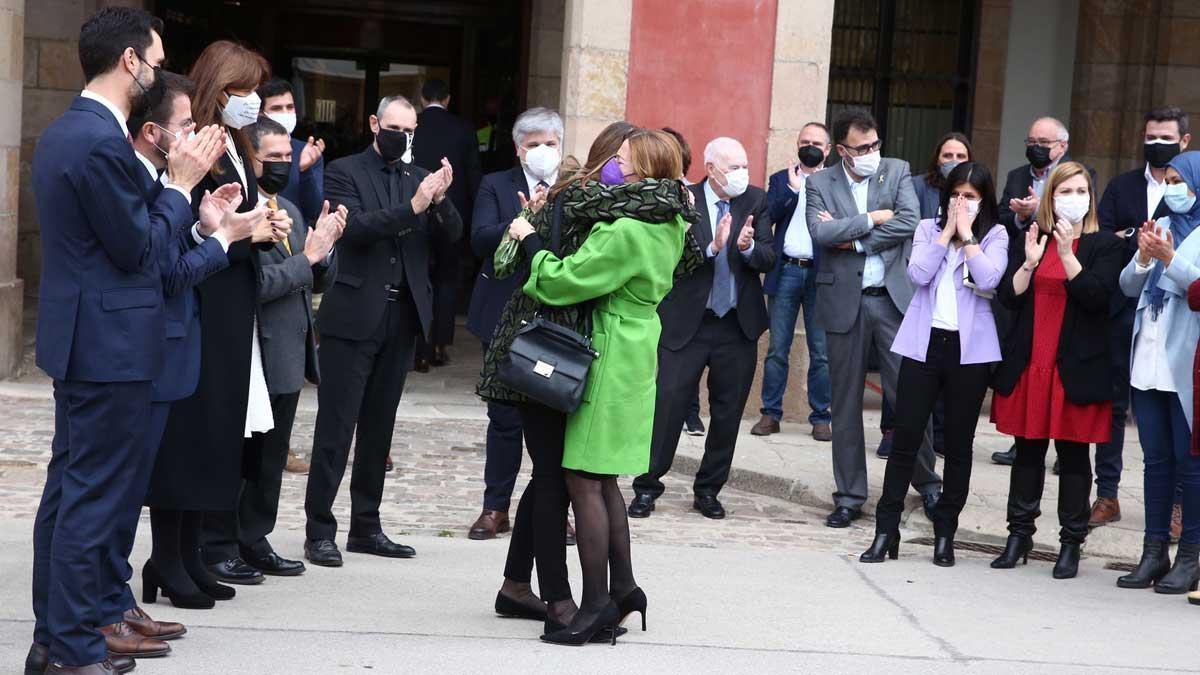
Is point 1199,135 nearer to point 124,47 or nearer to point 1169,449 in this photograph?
point 1169,449

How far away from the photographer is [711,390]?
28.2ft

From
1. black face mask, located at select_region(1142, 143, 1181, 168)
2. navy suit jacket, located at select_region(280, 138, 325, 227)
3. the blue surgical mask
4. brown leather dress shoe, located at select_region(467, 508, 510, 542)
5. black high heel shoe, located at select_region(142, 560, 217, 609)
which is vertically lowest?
brown leather dress shoe, located at select_region(467, 508, 510, 542)

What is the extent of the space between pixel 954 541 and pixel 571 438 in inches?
125

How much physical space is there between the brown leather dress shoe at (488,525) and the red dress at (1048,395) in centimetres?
235

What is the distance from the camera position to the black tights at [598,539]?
568 cm

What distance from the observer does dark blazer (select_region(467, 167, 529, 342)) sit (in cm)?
759

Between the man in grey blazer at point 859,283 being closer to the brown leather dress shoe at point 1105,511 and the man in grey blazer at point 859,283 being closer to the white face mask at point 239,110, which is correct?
the brown leather dress shoe at point 1105,511

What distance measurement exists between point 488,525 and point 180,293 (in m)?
2.69

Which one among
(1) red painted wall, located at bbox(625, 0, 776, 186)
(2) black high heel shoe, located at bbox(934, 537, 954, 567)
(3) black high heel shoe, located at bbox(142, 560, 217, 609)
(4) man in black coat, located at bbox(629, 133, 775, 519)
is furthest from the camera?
(1) red painted wall, located at bbox(625, 0, 776, 186)

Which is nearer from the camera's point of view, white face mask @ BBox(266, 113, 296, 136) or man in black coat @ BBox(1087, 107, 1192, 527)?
white face mask @ BBox(266, 113, 296, 136)

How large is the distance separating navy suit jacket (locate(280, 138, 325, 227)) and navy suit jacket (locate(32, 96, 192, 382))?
92.8 inches

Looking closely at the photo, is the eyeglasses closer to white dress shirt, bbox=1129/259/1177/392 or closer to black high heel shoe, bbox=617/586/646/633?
white dress shirt, bbox=1129/259/1177/392

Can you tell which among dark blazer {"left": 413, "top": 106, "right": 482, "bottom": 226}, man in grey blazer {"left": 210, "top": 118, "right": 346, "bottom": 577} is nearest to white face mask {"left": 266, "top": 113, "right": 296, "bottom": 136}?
man in grey blazer {"left": 210, "top": 118, "right": 346, "bottom": 577}

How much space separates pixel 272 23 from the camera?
61.9 ft
